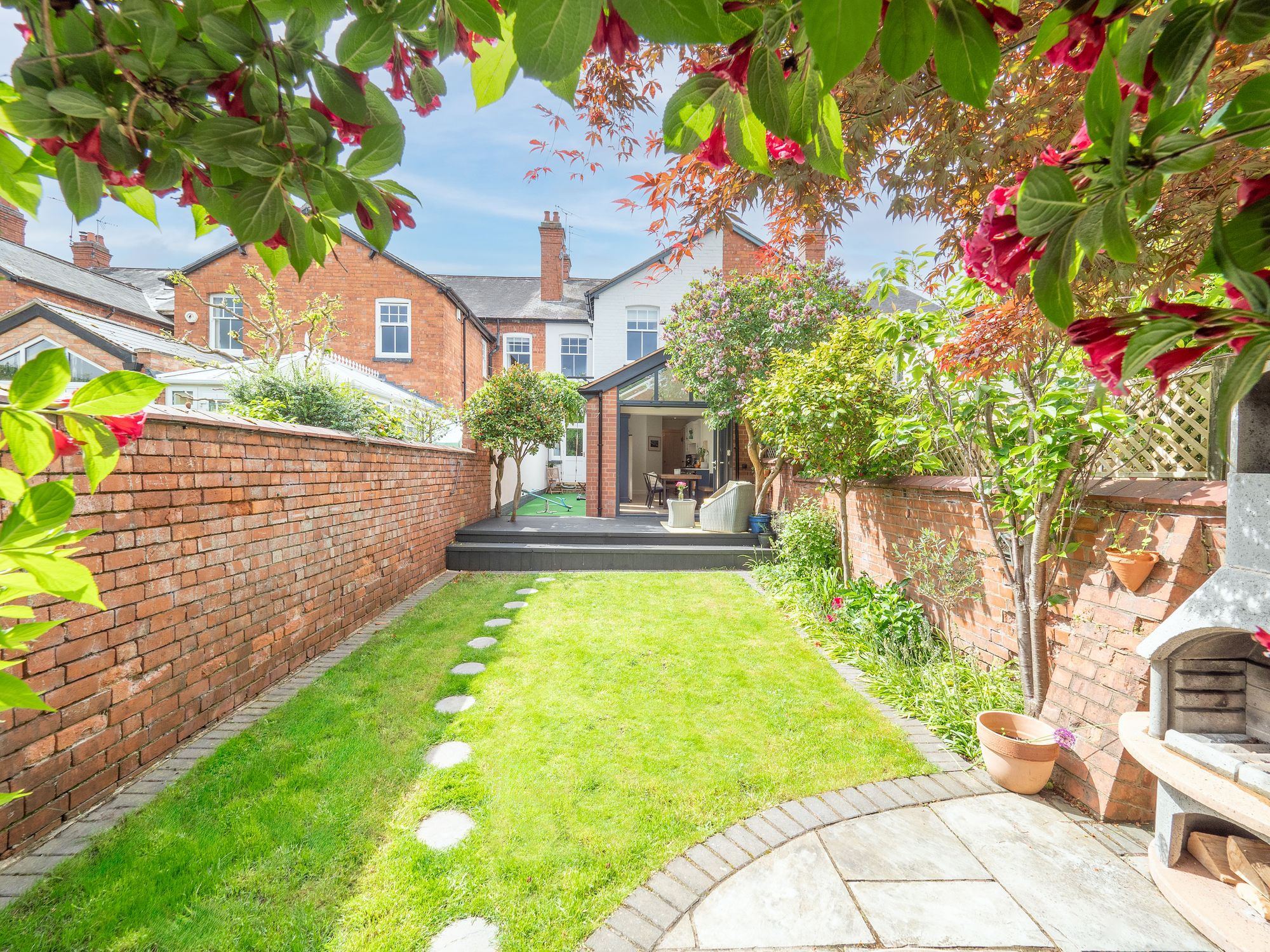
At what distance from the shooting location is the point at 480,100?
71 centimetres

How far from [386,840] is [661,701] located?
182 cm

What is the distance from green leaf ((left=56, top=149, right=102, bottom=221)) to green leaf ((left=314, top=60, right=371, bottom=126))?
1.06ft

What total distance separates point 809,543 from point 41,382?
21.1 ft

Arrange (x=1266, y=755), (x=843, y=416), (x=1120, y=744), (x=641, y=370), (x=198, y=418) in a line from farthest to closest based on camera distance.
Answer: (x=641, y=370), (x=843, y=416), (x=198, y=418), (x=1120, y=744), (x=1266, y=755)

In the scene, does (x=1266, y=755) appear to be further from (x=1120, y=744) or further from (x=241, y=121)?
(x=241, y=121)

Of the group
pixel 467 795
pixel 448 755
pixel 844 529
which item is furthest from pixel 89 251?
pixel 844 529

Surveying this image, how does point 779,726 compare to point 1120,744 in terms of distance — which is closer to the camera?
point 1120,744

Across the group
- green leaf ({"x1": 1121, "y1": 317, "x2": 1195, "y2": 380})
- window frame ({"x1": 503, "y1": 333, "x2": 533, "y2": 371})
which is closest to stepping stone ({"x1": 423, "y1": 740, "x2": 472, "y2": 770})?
green leaf ({"x1": 1121, "y1": 317, "x2": 1195, "y2": 380})

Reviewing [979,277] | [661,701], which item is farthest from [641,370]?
[979,277]

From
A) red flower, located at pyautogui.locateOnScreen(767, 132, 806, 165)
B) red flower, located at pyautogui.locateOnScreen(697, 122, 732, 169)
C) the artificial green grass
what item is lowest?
the artificial green grass

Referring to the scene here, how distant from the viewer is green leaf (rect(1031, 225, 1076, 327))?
60 cm

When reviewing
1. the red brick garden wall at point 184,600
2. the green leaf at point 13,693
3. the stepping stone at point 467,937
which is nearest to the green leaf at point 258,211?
the green leaf at point 13,693

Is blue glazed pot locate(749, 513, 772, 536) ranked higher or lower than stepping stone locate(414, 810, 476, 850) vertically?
higher

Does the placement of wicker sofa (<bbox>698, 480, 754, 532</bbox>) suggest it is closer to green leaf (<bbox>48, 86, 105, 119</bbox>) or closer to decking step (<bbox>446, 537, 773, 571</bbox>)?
decking step (<bbox>446, 537, 773, 571</bbox>)
